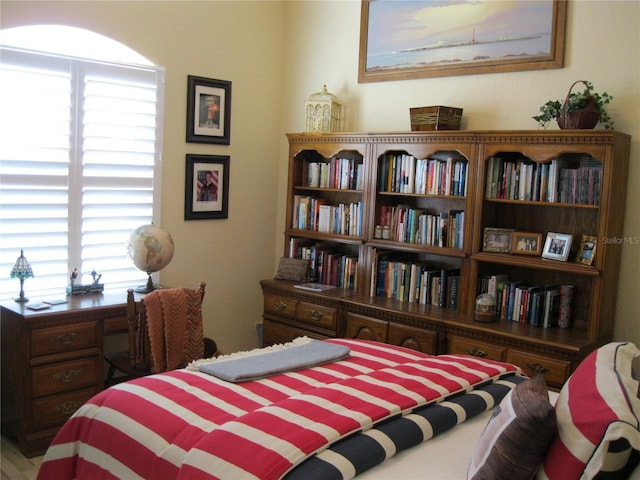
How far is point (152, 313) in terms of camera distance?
132 inches

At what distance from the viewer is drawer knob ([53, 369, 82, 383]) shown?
3467 mm

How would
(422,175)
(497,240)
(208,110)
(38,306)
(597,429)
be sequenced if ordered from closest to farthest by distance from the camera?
(597,429) → (38,306) → (497,240) → (422,175) → (208,110)

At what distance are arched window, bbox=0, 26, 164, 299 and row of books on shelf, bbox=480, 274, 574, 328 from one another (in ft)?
A: 7.16

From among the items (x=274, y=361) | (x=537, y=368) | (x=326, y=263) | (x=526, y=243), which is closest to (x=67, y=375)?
(x=274, y=361)

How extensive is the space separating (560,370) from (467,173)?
1.19 m

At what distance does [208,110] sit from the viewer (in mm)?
4512

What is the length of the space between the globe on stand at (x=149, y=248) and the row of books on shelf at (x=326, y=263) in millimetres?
1055

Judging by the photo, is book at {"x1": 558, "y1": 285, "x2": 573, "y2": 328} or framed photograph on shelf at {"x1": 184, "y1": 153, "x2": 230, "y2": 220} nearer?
book at {"x1": 558, "y1": 285, "x2": 573, "y2": 328}

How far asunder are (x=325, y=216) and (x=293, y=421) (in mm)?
2702

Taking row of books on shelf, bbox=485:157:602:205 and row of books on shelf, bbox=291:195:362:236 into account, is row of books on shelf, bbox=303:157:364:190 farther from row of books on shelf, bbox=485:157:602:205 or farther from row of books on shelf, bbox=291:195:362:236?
row of books on shelf, bbox=485:157:602:205

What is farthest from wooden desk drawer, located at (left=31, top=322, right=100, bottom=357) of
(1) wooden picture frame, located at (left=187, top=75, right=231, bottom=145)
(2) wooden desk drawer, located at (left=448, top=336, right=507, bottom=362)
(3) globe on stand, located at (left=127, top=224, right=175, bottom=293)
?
(2) wooden desk drawer, located at (left=448, top=336, right=507, bottom=362)

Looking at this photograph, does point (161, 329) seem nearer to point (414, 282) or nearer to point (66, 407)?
point (66, 407)

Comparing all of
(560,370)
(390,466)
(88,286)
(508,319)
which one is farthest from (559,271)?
(88,286)

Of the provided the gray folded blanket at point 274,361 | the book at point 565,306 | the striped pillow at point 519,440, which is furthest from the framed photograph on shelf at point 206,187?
the striped pillow at point 519,440
